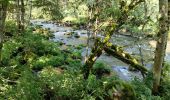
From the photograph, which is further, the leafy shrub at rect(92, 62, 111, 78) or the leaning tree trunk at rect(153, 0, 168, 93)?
the leafy shrub at rect(92, 62, 111, 78)

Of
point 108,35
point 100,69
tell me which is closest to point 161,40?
point 108,35

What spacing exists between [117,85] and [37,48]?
10479 millimetres

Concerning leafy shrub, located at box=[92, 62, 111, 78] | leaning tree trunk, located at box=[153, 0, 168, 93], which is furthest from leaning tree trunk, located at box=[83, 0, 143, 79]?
leafy shrub, located at box=[92, 62, 111, 78]

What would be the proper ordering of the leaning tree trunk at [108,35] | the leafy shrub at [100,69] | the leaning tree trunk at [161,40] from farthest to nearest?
the leafy shrub at [100,69] → the leaning tree trunk at [108,35] → the leaning tree trunk at [161,40]

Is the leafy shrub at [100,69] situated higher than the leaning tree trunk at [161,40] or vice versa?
the leaning tree trunk at [161,40]

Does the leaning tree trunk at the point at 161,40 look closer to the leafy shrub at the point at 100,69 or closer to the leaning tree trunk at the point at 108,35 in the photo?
the leaning tree trunk at the point at 108,35

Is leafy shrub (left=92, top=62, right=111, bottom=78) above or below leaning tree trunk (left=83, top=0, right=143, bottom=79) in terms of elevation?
below

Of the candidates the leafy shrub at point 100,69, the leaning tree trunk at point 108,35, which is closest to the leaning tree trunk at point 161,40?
the leaning tree trunk at point 108,35

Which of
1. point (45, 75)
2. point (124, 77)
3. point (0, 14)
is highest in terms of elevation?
point (0, 14)

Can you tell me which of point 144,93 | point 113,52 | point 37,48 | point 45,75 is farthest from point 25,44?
point 144,93

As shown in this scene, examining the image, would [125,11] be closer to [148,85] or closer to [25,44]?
[148,85]

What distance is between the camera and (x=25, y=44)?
1756 cm

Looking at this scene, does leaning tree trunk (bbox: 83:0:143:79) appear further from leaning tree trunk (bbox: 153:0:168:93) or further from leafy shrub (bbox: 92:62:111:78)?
leafy shrub (bbox: 92:62:111:78)

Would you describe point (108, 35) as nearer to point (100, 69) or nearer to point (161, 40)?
point (161, 40)
